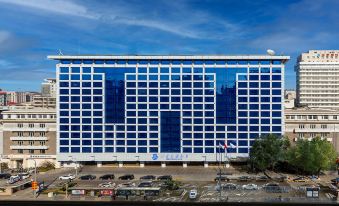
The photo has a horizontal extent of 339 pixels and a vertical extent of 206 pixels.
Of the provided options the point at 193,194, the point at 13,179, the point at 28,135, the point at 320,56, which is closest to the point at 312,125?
the point at 193,194

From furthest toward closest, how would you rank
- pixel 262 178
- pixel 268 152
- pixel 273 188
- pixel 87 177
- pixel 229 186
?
pixel 268 152, pixel 87 177, pixel 262 178, pixel 229 186, pixel 273 188

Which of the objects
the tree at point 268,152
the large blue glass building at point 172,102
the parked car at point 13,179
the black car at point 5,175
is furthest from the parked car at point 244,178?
the black car at point 5,175

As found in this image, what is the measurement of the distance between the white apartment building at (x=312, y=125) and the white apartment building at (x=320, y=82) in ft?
154

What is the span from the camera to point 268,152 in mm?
35719

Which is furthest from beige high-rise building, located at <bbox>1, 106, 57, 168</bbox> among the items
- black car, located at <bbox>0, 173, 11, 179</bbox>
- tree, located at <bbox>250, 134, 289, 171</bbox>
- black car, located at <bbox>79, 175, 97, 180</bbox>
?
tree, located at <bbox>250, 134, 289, 171</bbox>

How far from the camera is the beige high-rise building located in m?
42.5

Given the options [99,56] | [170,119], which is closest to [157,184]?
[170,119]

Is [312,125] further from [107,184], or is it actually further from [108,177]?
[107,184]

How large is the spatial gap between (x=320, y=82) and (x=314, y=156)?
5834 centimetres

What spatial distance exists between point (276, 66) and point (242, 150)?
363 inches

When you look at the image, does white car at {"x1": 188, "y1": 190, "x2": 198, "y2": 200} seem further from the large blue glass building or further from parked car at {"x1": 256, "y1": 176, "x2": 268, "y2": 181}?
the large blue glass building

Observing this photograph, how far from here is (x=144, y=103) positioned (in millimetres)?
39938

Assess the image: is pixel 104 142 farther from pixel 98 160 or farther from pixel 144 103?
pixel 144 103

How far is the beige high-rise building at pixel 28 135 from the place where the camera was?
1673 inches
